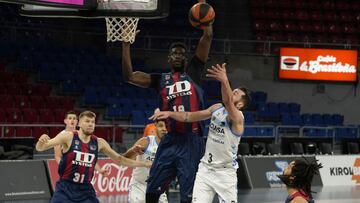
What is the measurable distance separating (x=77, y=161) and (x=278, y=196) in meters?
8.46

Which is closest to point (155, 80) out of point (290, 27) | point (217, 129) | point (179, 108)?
point (179, 108)

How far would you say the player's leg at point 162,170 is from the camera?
8.48 metres

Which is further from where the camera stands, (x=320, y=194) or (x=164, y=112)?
(x=320, y=194)

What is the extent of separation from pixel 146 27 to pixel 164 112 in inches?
739

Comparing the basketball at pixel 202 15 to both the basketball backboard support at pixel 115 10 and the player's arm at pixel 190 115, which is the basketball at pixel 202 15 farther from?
the player's arm at pixel 190 115

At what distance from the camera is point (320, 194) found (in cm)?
1708

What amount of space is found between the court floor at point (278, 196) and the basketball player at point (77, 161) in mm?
5732

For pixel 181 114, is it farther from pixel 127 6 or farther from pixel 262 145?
pixel 262 145

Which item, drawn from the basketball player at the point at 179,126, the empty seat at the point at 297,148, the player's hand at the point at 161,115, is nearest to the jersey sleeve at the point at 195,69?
the basketball player at the point at 179,126

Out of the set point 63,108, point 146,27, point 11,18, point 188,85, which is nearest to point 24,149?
point 63,108

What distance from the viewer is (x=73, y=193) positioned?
8.38 metres

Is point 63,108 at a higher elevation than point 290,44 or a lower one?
lower

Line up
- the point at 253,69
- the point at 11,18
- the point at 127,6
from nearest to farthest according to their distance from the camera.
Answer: the point at 127,6 < the point at 11,18 < the point at 253,69

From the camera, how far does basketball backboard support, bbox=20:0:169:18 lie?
7.73 metres
